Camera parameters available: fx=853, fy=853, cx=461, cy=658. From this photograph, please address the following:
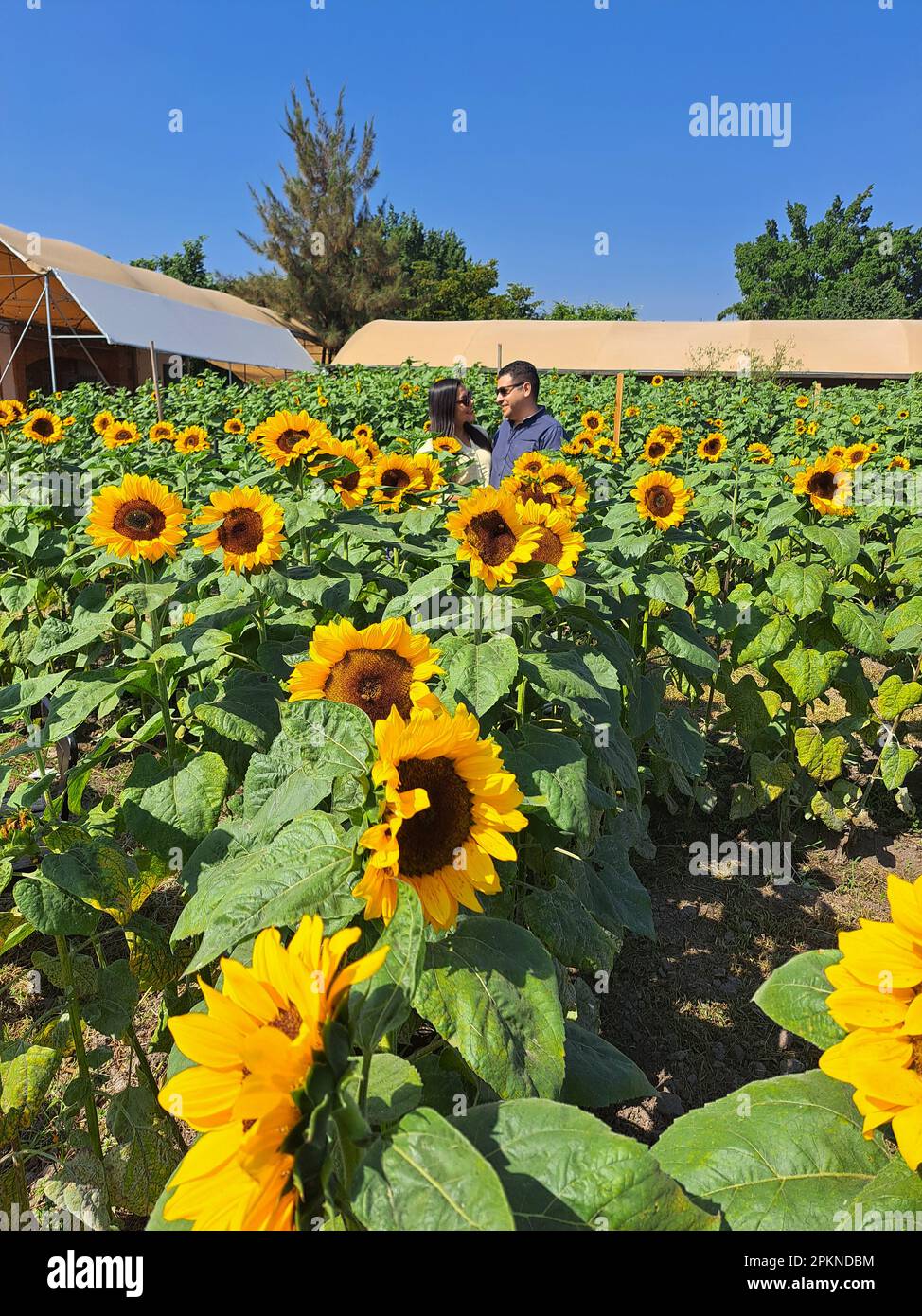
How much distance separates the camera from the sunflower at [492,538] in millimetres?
1937

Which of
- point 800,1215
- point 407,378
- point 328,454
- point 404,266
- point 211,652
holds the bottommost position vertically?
point 800,1215

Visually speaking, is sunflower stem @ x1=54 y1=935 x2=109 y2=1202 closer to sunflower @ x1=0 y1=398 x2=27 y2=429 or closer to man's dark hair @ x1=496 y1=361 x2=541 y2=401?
man's dark hair @ x1=496 y1=361 x2=541 y2=401

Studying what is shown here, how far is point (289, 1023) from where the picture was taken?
81 cm

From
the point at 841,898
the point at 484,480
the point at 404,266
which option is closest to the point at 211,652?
the point at 841,898

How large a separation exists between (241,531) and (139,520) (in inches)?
15.6

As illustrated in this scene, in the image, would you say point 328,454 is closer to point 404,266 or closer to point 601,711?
point 601,711

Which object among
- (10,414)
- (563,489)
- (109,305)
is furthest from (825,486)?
(109,305)

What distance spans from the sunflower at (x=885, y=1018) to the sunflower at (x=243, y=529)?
1.87 meters

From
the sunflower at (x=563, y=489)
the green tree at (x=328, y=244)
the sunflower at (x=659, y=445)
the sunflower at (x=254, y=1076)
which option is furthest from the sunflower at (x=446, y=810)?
the green tree at (x=328, y=244)

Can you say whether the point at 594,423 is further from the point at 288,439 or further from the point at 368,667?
the point at 368,667

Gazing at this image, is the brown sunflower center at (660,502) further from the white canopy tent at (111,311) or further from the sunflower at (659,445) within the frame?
the white canopy tent at (111,311)

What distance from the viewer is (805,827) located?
Result: 4.36m

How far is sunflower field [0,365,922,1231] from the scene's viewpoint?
81 centimetres

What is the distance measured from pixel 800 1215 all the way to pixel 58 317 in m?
31.3
